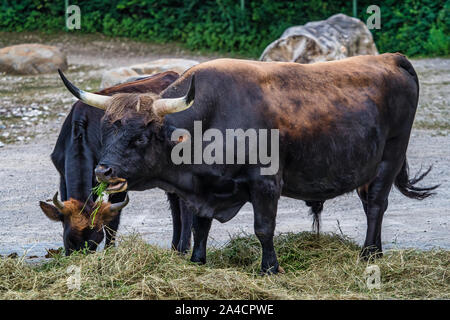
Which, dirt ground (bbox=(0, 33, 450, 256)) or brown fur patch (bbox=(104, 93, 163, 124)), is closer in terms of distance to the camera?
brown fur patch (bbox=(104, 93, 163, 124))

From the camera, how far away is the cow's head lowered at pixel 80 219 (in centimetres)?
736

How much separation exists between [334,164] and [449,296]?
1.53 metres

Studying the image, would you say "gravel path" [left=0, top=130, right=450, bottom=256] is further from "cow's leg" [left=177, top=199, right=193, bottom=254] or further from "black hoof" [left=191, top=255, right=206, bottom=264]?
"black hoof" [left=191, top=255, right=206, bottom=264]

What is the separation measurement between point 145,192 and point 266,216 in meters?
4.76

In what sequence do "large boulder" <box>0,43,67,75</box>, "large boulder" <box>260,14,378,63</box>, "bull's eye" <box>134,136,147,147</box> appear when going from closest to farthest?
"bull's eye" <box>134,136,147,147</box>
"large boulder" <box>260,14,378,63</box>
"large boulder" <box>0,43,67,75</box>

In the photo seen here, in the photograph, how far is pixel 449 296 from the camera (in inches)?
259

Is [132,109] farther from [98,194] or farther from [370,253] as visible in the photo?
[370,253]

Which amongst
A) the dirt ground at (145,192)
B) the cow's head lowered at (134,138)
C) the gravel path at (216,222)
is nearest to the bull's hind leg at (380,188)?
the dirt ground at (145,192)

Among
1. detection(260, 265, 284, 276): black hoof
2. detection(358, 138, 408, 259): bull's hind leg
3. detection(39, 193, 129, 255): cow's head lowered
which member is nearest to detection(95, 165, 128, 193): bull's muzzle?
detection(39, 193, 129, 255): cow's head lowered

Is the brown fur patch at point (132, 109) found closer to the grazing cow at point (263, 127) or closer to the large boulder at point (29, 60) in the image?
the grazing cow at point (263, 127)

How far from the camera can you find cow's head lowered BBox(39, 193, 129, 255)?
7359 mm

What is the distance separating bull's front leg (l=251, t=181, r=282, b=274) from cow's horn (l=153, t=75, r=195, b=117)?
974 mm

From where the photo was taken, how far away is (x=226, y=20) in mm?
21094

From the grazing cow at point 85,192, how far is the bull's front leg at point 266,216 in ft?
4.44
